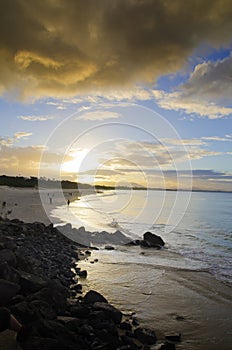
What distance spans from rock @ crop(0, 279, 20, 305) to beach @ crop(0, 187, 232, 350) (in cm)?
327

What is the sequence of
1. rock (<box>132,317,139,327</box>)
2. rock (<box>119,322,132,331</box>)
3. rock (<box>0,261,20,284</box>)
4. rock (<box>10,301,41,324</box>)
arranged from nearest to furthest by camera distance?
1. rock (<box>10,301,41,324</box>)
2. rock (<box>119,322,132,331</box>)
3. rock (<box>0,261,20,284</box>)
4. rock (<box>132,317,139,327</box>)

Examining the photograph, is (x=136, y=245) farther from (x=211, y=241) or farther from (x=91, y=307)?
(x=91, y=307)

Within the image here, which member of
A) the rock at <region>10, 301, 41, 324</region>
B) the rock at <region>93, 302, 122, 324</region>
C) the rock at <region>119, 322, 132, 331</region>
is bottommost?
the rock at <region>119, 322, 132, 331</region>

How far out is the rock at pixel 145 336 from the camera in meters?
6.73

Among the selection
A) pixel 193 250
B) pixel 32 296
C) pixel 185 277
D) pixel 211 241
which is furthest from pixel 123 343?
pixel 211 241

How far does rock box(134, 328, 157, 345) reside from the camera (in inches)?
265

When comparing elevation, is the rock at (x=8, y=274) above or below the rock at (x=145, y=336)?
above

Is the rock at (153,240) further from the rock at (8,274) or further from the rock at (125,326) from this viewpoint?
the rock at (8,274)

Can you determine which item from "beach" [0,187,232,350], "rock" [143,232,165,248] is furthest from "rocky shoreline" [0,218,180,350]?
"rock" [143,232,165,248]

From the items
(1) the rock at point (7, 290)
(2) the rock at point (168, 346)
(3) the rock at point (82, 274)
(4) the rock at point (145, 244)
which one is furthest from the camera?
(4) the rock at point (145, 244)

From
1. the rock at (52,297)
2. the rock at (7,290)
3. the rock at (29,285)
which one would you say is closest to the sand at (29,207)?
the rock at (29,285)

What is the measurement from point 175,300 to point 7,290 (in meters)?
5.40

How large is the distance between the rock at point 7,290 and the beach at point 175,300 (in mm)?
3274

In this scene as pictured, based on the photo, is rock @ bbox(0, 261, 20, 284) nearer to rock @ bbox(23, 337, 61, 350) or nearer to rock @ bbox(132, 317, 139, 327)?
rock @ bbox(23, 337, 61, 350)
